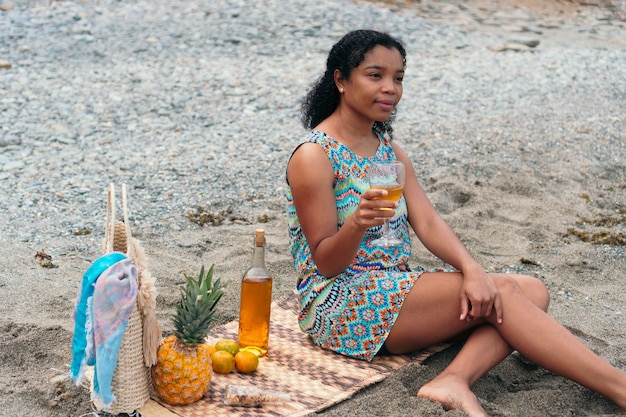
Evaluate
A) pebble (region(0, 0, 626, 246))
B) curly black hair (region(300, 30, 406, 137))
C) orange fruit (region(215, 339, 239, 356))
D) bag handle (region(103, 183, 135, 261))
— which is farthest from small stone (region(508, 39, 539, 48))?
bag handle (region(103, 183, 135, 261))

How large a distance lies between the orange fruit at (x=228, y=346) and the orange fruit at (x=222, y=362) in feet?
0.29

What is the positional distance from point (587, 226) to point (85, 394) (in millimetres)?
4463

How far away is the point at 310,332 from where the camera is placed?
430cm

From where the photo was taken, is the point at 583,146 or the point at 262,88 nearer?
the point at 583,146

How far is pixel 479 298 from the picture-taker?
382cm

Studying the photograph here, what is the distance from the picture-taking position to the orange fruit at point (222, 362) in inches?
153

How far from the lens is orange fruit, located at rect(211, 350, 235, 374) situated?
12.8ft

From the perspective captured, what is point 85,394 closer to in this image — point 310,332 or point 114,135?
point 310,332

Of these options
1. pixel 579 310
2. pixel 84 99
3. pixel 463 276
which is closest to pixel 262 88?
pixel 84 99

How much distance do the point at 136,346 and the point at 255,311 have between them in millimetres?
895

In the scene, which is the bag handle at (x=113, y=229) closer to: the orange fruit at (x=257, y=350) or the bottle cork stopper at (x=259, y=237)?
the bottle cork stopper at (x=259, y=237)

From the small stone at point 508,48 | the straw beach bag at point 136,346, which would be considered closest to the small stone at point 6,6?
the small stone at point 508,48

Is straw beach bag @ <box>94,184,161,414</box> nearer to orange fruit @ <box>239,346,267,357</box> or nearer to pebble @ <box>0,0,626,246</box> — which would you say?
orange fruit @ <box>239,346,267,357</box>

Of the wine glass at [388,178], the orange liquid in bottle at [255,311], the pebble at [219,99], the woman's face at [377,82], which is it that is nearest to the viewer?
the wine glass at [388,178]
